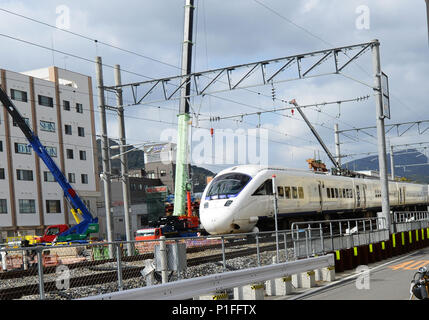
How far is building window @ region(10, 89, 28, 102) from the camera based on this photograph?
183 feet

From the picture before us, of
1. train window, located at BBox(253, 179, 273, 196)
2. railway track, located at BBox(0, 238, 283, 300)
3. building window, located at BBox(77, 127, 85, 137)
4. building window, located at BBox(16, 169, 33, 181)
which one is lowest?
railway track, located at BBox(0, 238, 283, 300)

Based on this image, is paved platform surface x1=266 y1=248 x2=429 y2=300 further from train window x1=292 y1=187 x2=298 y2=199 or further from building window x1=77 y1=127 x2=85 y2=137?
building window x1=77 y1=127 x2=85 y2=137

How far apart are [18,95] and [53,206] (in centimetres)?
1123

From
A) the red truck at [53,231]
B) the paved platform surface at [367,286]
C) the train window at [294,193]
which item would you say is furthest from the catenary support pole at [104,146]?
the paved platform surface at [367,286]

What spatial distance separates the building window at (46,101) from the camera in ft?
194

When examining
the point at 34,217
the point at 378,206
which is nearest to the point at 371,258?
the point at 378,206

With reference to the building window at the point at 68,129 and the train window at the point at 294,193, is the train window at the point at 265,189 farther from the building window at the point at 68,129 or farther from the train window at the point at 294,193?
the building window at the point at 68,129

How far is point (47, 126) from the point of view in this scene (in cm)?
5969

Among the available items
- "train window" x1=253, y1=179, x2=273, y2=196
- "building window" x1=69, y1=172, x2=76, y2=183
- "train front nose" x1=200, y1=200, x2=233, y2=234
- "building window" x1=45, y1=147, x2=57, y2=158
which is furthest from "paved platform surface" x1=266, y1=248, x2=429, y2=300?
"building window" x1=69, y1=172, x2=76, y2=183

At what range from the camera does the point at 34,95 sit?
191 ft

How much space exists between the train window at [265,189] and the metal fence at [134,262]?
9432mm

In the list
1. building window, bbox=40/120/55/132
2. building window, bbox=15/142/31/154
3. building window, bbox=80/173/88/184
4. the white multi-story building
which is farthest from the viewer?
building window, bbox=80/173/88/184
